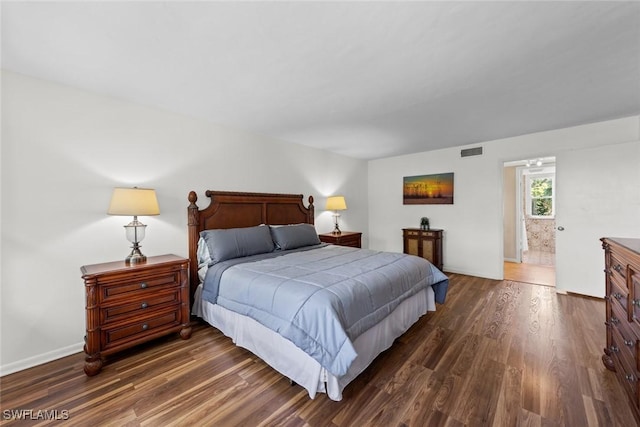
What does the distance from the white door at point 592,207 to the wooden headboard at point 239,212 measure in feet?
11.9

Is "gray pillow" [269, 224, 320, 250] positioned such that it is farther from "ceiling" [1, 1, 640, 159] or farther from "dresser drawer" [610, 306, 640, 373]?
"dresser drawer" [610, 306, 640, 373]

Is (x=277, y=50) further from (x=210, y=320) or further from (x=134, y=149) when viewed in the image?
(x=210, y=320)

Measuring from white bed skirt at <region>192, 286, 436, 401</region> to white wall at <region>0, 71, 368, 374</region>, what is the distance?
110 centimetres

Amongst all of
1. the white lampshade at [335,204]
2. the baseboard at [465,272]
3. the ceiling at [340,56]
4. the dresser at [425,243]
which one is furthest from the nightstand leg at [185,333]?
the baseboard at [465,272]

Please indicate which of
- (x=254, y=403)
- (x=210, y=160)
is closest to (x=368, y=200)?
(x=210, y=160)

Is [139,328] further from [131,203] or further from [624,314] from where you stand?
[624,314]

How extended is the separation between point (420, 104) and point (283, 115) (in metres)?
1.50

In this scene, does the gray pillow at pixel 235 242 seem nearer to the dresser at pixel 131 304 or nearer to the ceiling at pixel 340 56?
the dresser at pixel 131 304

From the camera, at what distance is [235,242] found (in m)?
2.83

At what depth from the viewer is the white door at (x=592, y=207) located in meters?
3.09

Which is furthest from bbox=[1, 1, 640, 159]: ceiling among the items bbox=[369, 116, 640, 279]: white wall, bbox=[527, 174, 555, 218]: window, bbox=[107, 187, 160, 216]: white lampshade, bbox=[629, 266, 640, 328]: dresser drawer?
bbox=[527, 174, 555, 218]: window

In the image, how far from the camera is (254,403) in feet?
5.36

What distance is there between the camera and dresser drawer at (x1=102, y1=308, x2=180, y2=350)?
2023 mm

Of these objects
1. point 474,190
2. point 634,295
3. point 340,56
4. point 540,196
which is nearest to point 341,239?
point 474,190
